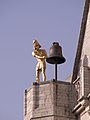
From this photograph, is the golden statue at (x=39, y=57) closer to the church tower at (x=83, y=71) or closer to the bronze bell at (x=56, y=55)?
the bronze bell at (x=56, y=55)

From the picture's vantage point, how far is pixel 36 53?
35.3 m

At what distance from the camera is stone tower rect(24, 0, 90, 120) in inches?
1293

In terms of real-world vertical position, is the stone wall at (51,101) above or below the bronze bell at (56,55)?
below

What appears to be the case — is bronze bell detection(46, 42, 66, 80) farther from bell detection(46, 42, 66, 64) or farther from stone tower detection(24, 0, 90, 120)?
stone tower detection(24, 0, 90, 120)

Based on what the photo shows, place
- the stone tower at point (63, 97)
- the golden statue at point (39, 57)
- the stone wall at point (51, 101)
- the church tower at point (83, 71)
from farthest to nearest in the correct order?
the golden statue at point (39, 57) < the stone wall at point (51, 101) < the stone tower at point (63, 97) < the church tower at point (83, 71)

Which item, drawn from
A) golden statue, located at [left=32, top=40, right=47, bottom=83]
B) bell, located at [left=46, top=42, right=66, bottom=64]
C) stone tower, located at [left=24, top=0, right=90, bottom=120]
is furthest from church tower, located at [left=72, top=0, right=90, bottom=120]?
golden statue, located at [left=32, top=40, right=47, bottom=83]

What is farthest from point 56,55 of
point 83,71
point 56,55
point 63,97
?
point 83,71

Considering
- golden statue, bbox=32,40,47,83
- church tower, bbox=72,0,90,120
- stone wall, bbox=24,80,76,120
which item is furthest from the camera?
golden statue, bbox=32,40,47,83

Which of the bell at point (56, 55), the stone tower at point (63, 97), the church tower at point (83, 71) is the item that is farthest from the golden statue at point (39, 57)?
the church tower at point (83, 71)

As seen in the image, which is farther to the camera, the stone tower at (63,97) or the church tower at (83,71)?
the stone tower at (63,97)

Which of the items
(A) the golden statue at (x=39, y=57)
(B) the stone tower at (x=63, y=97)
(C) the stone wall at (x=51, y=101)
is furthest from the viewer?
(A) the golden statue at (x=39, y=57)

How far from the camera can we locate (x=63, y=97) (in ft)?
111

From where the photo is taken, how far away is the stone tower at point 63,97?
108ft

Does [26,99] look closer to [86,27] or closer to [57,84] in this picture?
[57,84]
